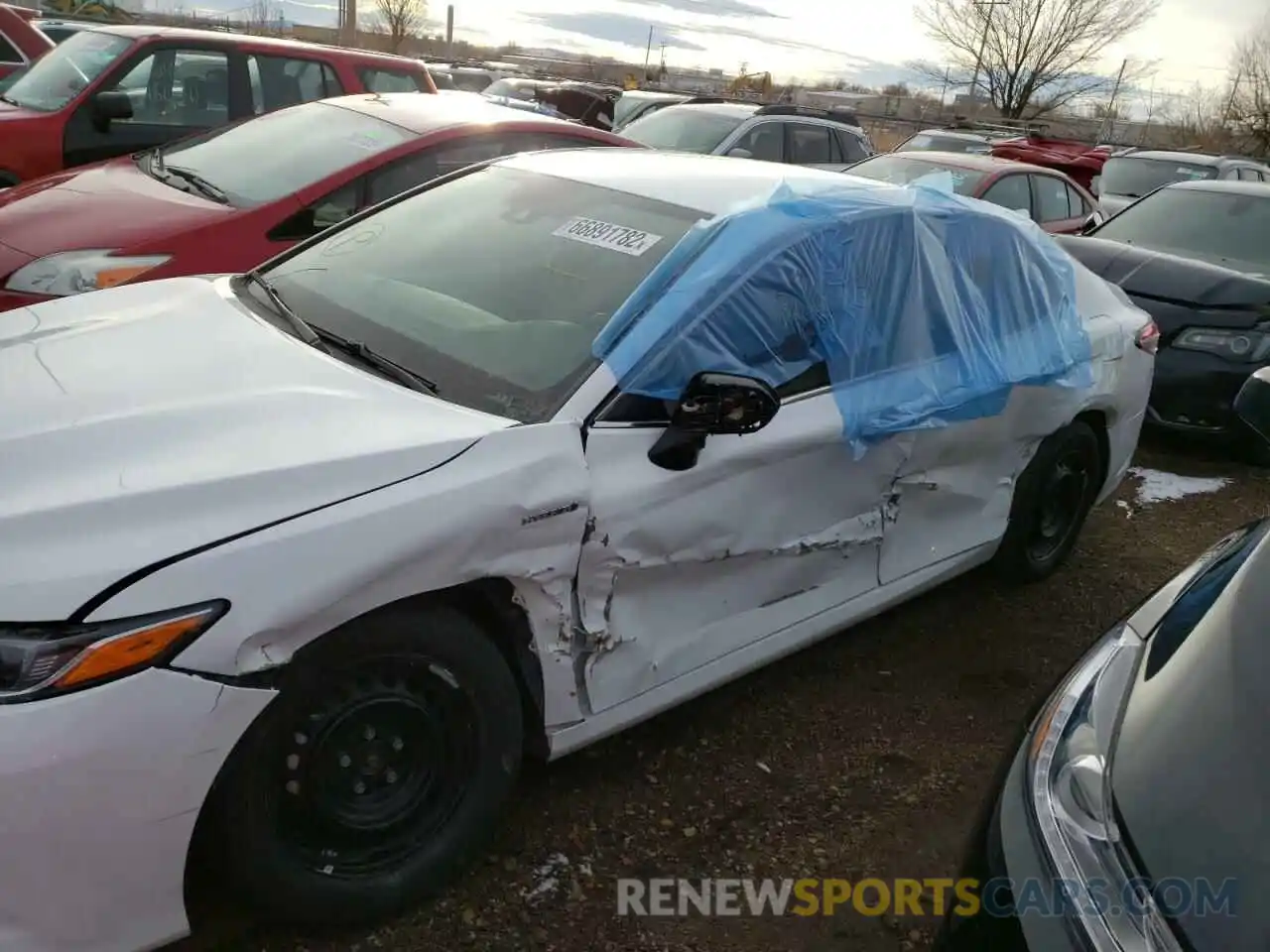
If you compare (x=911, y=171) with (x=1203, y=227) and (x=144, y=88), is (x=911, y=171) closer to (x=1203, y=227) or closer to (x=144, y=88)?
(x=1203, y=227)

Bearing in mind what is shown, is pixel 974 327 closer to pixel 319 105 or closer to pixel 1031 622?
pixel 1031 622

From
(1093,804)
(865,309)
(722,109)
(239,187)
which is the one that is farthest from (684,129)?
(1093,804)

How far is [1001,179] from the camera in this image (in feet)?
28.3

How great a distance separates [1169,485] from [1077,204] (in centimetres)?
486

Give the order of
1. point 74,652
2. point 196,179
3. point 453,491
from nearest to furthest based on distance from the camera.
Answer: point 74,652
point 453,491
point 196,179

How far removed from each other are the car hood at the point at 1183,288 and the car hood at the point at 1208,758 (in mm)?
4657

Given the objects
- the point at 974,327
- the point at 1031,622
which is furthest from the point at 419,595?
the point at 1031,622

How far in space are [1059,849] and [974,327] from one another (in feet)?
6.97

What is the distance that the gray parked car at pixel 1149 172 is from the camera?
12.1 metres

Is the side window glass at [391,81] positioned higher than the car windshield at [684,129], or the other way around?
the side window glass at [391,81]

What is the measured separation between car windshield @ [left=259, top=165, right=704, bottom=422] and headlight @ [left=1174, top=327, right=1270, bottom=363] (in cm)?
427

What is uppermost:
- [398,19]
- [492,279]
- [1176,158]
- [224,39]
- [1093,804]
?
[398,19]

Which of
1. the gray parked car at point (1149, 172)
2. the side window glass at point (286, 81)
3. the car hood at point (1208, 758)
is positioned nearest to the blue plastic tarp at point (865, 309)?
the car hood at point (1208, 758)

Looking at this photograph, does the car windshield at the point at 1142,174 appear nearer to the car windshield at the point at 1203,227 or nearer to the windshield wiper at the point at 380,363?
the car windshield at the point at 1203,227
